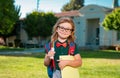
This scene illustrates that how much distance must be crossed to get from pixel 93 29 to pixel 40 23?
22.7ft

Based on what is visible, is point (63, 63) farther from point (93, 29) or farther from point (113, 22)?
point (93, 29)

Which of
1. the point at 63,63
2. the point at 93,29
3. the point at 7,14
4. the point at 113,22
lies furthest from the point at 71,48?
the point at 93,29

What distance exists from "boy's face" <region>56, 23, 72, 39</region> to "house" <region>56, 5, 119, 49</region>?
1384 inches

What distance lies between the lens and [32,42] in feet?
163

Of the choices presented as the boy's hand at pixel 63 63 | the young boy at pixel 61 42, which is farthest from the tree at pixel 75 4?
the boy's hand at pixel 63 63

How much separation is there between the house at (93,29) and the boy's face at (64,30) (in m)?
35.2

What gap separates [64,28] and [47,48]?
1.07 feet

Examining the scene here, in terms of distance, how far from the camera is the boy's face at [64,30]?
4.25 m

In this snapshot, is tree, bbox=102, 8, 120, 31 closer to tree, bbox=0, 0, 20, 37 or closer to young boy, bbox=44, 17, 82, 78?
tree, bbox=0, 0, 20, 37

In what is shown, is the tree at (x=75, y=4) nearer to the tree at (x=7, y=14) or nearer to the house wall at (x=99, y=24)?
the house wall at (x=99, y=24)

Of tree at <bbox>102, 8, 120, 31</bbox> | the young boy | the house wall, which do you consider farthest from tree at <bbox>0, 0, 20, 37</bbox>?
the young boy

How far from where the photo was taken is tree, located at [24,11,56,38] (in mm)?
45366

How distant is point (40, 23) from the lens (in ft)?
149

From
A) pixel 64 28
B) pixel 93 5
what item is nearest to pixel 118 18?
pixel 93 5
